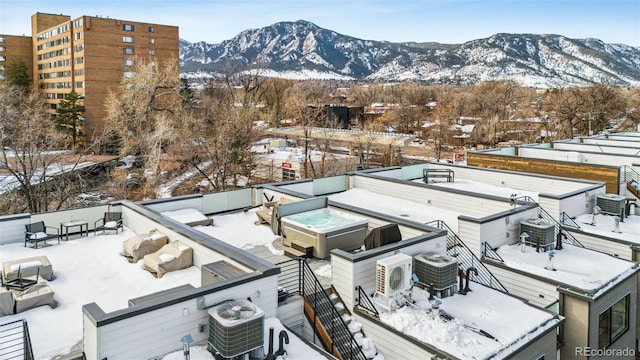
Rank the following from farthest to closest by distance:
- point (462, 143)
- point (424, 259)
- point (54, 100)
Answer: point (54, 100) < point (462, 143) < point (424, 259)

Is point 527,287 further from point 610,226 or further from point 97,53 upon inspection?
point 97,53

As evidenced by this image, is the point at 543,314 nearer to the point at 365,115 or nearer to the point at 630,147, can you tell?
the point at 630,147

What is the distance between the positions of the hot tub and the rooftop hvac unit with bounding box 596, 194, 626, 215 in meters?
10.2

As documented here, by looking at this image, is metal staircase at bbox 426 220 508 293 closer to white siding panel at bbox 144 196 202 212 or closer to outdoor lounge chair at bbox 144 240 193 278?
outdoor lounge chair at bbox 144 240 193 278

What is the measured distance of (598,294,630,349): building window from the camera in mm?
10656

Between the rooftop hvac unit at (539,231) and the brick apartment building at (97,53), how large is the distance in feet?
172

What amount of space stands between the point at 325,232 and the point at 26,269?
647 cm

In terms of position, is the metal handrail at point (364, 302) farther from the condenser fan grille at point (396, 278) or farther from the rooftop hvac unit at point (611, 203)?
the rooftop hvac unit at point (611, 203)

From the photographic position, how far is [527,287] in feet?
36.8

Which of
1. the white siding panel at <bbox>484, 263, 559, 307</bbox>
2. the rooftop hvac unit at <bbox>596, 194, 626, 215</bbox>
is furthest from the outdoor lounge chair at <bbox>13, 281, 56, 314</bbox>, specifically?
the rooftop hvac unit at <bbox>596, 194, 626, 215</bbox>

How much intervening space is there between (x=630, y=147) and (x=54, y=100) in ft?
238

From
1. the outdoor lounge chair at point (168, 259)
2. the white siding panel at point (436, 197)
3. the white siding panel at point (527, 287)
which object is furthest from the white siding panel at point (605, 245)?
the outdoor lounge chair at point (168, 259)

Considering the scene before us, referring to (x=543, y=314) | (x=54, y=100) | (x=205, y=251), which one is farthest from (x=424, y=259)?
(x=54, y=100)

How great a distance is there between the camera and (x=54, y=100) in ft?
220
